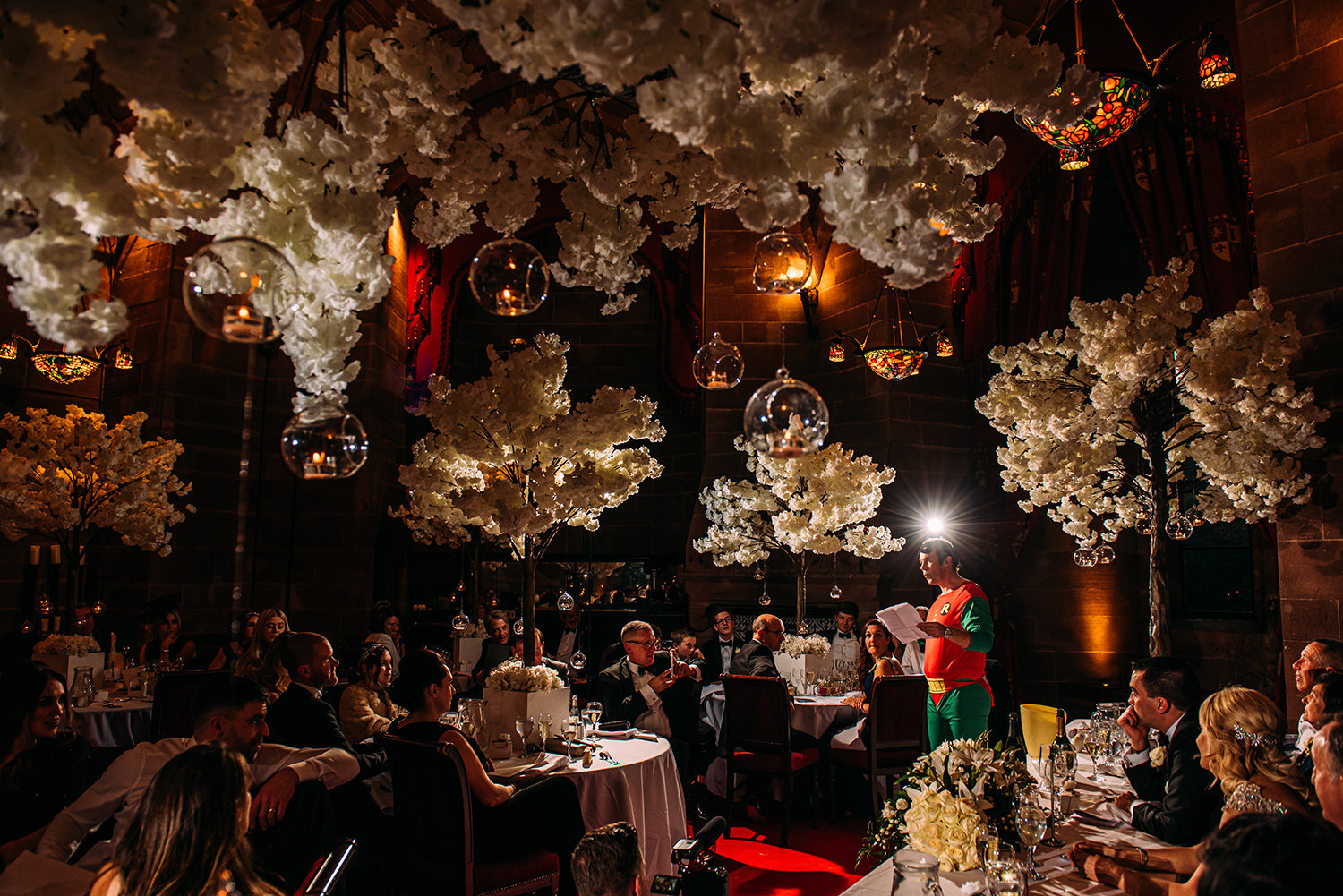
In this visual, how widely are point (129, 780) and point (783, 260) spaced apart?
2.61 metres

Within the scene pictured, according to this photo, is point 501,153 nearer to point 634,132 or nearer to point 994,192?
point 634,132

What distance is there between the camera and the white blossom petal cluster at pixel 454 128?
1316mm

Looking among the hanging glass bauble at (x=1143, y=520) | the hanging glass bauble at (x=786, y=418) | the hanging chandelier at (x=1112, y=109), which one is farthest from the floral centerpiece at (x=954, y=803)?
the hanging glass bauble at (x=1143, y=520)

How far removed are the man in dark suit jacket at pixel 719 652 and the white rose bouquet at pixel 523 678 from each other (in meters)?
3.32

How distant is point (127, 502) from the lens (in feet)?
22.5

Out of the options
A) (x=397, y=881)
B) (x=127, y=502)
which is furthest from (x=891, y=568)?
(x=127, y=502)

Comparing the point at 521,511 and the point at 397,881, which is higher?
the point at 521,511

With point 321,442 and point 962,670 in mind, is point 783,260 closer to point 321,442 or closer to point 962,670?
point 321,442

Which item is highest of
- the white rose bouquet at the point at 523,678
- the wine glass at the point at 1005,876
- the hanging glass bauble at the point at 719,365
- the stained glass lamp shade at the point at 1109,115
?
the stained glass lamp shade at the point at 1109,115

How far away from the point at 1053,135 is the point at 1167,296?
1.13 metres

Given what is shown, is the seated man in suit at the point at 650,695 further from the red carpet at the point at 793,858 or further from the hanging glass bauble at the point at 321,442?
the hanging glass bauble at the point at 321,442

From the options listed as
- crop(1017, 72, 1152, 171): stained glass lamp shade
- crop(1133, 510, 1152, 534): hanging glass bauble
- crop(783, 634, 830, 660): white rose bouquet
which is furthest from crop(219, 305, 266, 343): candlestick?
crop(783, 634, 830, 660): white rose bouquet

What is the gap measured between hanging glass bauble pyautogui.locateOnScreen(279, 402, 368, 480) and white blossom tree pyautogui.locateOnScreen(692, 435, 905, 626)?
Answer: 5.19 meters

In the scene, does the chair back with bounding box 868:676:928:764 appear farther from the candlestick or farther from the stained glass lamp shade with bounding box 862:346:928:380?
the candlestick
